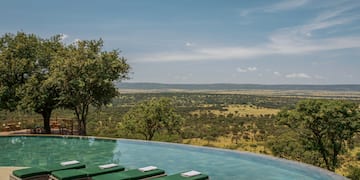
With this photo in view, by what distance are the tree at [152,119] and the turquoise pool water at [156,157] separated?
613 centimetres

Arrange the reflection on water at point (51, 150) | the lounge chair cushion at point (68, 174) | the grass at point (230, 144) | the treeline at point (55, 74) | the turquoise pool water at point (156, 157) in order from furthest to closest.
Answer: the grass at point (230, 144) < the treeline at point (55, 74) < the reflection on water at point (51, 150) < the turquoise pool water at point (156, 157) < the lounge chair cushion at point (68, 174)

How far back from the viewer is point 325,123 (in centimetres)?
1933

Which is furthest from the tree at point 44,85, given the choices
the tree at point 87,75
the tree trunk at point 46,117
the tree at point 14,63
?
the tree at point 87,75

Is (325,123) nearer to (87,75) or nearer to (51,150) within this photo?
(87,75)

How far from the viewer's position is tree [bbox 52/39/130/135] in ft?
64.3

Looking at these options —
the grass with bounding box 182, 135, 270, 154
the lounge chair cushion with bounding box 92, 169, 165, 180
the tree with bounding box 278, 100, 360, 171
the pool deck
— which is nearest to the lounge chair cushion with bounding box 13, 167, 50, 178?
the lounge chair cushion with bounding box 92, 169, 165, 180

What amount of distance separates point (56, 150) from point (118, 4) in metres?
10.4

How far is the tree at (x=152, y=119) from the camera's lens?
75.9 ft

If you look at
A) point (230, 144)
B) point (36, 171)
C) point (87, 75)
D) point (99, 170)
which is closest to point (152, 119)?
point (87, 75)

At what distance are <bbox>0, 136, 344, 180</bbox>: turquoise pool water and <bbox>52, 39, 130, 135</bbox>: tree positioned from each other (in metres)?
3.26

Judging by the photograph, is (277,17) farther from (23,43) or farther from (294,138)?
(23,43)

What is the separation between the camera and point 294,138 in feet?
72.1

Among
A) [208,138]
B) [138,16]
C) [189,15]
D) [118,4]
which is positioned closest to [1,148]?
[118,4]

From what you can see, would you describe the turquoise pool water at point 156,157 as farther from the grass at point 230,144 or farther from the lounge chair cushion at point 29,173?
the grass at point 230,144
